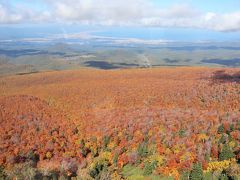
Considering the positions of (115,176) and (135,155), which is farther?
(135,155)

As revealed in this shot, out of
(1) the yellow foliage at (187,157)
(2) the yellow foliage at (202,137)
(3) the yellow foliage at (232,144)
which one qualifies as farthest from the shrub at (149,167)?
(3) the yellow foliage at (232,144)

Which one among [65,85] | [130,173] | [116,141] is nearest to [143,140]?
[116,141]

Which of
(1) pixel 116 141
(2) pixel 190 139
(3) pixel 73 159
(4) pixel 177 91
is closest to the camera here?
(2) pixel 190 139

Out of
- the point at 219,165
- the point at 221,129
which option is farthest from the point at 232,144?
the point at 221,129

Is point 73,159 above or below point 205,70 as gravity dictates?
below

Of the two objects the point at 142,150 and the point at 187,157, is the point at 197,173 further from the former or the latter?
the point at 142,150

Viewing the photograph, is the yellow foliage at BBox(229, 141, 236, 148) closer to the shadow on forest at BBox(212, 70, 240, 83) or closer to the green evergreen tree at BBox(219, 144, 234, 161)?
the green evergreen tree at BBox(219, 144, 234, 161)

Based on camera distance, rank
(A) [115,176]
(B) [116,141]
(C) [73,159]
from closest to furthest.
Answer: (A) [115,176] → (C) [73,159] → (B) [116,141]

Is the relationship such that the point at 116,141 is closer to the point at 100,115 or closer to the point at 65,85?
the point at 100,115
